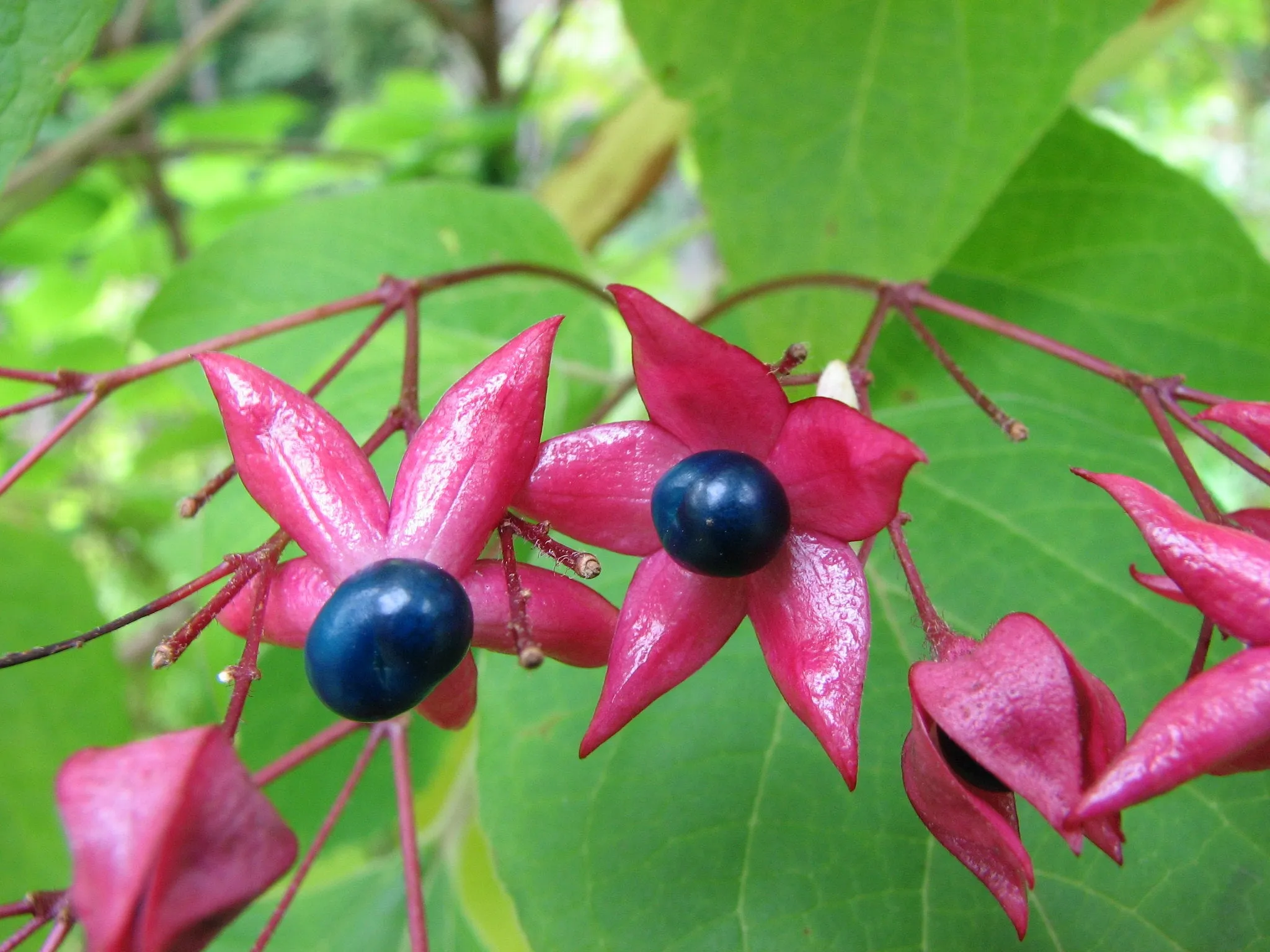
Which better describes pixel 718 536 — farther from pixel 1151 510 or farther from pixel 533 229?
pixel 533 229

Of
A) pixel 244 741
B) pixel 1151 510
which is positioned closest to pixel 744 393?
pixel 1151 510

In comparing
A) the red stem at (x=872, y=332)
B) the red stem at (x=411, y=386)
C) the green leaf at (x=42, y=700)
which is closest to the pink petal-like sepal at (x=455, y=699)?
the red stem at (x=411, y=386)

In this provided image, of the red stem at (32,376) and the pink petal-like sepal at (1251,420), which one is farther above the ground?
the pink petal-like sepal at (1251,420)

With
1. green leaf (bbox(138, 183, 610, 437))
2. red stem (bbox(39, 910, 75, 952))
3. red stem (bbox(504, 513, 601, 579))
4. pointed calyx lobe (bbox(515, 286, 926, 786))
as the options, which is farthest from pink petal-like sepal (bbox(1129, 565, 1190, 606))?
green leaf (bbox(138, 183, 610, 437))

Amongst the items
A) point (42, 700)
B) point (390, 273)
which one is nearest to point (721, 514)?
point (390, 273)

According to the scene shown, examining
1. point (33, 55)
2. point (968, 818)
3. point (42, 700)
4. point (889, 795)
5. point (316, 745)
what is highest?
point (33, 55)

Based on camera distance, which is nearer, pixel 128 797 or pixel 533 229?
pixel 128 797

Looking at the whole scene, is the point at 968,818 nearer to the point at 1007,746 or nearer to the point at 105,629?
the point at 1007,746

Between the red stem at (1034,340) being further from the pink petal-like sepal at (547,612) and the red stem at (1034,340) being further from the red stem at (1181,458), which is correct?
the pink petal-like sepal at (547,612)
